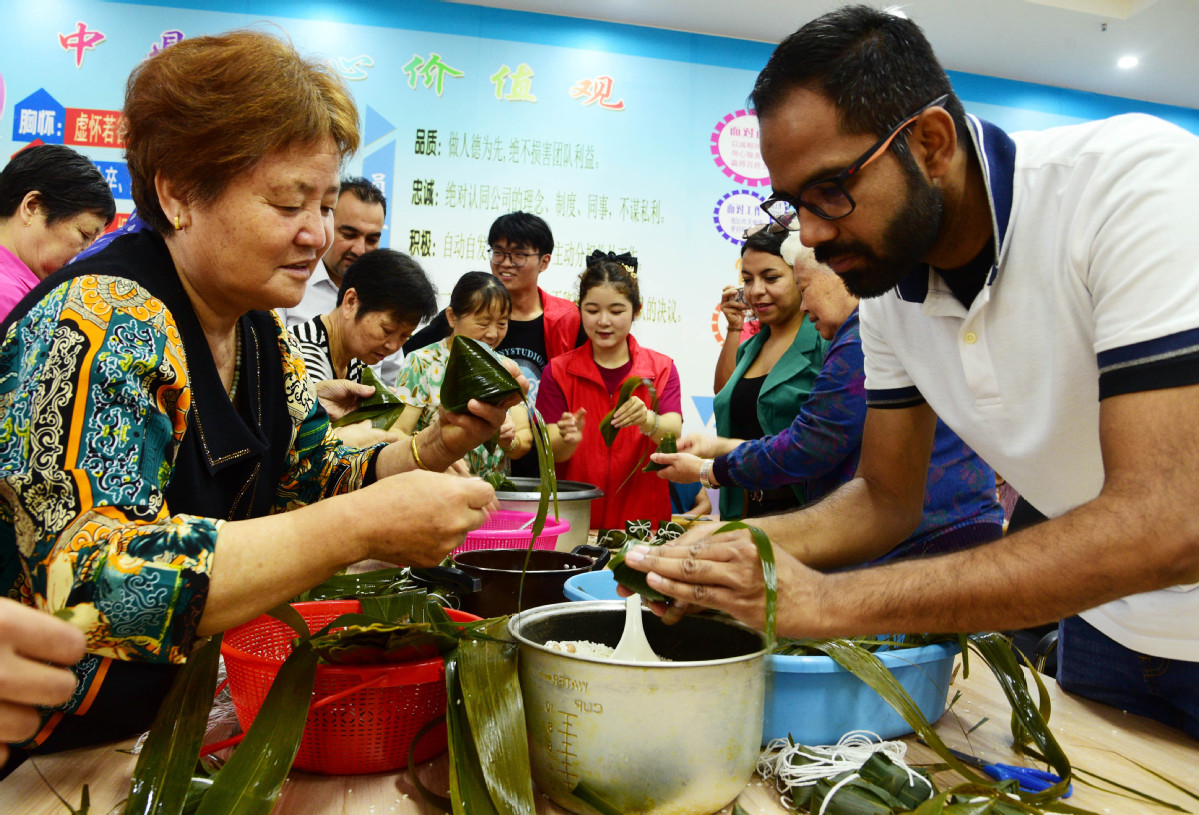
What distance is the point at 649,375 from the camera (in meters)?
3.68

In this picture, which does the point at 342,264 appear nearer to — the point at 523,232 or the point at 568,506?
the point at 523,232

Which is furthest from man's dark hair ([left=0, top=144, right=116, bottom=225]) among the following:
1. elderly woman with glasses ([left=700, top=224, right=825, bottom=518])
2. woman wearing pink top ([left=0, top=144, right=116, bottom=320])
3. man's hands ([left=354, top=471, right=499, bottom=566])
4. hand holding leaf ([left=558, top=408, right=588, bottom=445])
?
man's hands ([left=354, top=471, right=499, bottom=566])

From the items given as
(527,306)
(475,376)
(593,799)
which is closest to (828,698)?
(593,799)

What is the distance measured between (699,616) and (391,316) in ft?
6.92

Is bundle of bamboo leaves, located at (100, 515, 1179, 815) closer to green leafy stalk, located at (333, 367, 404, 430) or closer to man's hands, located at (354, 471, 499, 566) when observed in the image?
man's hands, located at (354, 471, 499, 566)

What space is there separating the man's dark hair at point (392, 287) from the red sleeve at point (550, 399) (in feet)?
2.77

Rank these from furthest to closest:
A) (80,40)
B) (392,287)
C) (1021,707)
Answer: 1. (80,40)
2. (392,287)
3. (1021,707)

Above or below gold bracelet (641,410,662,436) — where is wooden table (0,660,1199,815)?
below

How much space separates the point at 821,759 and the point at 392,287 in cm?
235

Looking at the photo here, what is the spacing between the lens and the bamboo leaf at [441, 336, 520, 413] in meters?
1.51

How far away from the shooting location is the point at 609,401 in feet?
12.0

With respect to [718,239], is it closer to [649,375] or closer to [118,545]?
[649,375]

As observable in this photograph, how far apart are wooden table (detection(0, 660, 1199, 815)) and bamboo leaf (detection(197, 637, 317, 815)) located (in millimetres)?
67

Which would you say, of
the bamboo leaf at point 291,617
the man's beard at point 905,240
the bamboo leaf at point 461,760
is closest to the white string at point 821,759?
the bamboo leaf at point 461,760
